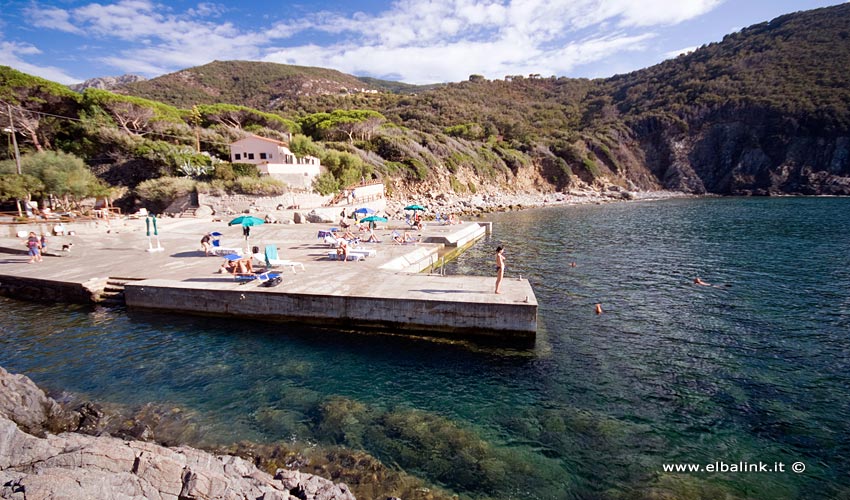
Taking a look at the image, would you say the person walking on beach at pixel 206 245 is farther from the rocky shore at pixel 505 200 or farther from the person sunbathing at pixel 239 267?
the rocky shore at pixel 505 200

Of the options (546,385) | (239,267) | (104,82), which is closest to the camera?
(546,385)

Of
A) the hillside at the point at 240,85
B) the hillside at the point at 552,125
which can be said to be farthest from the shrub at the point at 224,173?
the hillside at the point at 240,85

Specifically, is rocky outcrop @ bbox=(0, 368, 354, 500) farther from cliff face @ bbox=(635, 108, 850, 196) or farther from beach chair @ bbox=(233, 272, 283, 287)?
cliff face @ bbox=(635, 108, 850, 196)

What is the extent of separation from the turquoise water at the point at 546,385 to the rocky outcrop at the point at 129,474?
1.66 metres

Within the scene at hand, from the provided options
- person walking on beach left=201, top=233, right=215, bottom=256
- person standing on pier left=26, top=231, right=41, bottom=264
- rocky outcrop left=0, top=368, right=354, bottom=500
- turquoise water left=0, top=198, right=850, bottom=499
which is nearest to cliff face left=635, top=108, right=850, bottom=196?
turquoise water left=0, top=198, right=850, bottom=499

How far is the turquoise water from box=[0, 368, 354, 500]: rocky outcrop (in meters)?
1.66

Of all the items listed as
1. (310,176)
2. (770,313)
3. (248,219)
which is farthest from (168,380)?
(310,176)

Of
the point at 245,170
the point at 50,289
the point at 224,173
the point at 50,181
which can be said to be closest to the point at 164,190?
the point at 224,173

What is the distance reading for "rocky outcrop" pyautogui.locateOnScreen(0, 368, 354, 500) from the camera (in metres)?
4.44

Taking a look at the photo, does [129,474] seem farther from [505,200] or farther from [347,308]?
[505,200]

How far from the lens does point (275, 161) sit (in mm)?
39719

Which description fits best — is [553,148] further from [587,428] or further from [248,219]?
[587,428]

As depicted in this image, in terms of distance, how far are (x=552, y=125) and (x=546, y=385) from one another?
347ft

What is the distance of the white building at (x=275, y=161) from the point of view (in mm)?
38031
